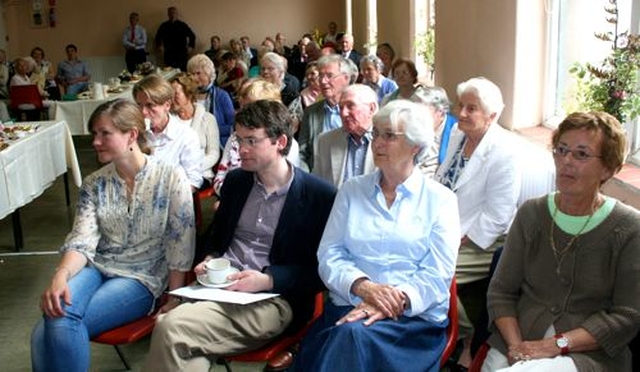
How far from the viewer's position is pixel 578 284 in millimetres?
1987

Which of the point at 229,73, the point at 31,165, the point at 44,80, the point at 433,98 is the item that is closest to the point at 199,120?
the point at 433,98

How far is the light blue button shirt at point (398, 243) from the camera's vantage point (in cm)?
220

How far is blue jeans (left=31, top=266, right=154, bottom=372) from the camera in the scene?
91.1 inches

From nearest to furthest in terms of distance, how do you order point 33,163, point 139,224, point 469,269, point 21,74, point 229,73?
point 139,224, point 469,269, point 33,163, point 229,73, point 21,74

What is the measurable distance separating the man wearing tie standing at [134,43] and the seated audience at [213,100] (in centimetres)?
1060

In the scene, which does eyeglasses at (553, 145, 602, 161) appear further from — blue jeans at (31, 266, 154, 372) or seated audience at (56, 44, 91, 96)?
seated audience at (56, 44, 91, 96)

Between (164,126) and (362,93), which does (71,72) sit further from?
(362,93)

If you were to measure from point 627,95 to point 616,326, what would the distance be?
1.46 metres

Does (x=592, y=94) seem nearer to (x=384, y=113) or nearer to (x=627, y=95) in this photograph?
(x=627, y=95)

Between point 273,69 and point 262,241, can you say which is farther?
point 273,69

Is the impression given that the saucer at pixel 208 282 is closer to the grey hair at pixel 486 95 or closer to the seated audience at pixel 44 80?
the grey hair at pixel 486 95

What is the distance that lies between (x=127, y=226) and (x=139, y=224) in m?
0.05

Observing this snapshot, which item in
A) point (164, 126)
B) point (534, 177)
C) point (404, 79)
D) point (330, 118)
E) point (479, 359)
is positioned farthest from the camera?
point (404, 79)

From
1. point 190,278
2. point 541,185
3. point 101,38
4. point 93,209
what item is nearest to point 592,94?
point 541,185
